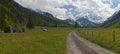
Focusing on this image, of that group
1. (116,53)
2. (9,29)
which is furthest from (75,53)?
(9,29)

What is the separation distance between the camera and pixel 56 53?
98.1ft

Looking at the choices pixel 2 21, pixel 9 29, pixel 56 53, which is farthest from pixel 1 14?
pixel 56 53

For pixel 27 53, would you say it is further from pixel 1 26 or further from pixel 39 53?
pixel 1 26

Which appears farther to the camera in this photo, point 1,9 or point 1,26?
point 1,9

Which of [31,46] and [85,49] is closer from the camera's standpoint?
[85,49]

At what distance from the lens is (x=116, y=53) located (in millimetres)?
28703

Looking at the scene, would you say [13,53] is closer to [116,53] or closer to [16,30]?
[116,53]

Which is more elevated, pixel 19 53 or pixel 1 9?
pixel 1 9

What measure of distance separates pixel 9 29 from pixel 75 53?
98.8 m

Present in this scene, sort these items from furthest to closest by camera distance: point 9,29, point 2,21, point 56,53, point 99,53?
point 2,21 < point 9,29 < point 56,53 < point 99,53

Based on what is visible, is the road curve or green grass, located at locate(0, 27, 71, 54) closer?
the road curve

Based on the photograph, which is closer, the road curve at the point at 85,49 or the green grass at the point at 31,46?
the road curve at the point at 85,49

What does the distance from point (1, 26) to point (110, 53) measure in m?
109

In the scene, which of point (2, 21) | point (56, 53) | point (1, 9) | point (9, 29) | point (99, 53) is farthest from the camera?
point (1, 9)
